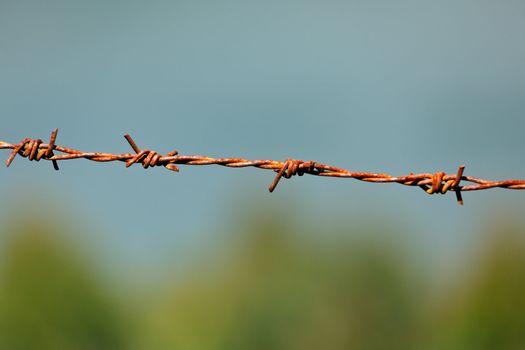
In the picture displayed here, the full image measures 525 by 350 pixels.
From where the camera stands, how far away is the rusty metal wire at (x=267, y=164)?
4.76 m

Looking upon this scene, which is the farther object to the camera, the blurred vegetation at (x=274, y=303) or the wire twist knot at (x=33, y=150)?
the blurred vegetation at (x=274, y=303)

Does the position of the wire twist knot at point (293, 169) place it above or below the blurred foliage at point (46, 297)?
below

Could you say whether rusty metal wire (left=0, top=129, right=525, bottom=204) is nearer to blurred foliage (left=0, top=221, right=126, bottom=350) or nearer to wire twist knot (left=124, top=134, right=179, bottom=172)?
wire twist knot (left=124, top=134, right=179, bottom=172)

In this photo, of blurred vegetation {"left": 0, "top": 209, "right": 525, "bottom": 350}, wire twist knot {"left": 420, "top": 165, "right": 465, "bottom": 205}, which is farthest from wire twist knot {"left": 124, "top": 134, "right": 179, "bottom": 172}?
blurred vegetation {"left": 0, "top": 209, "right": 525, "bottom": 350}

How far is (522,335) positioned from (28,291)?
2382cm

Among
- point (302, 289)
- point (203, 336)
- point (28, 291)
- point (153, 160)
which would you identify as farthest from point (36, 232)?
point (153, 160)

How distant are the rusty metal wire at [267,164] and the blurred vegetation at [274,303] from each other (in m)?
38.1

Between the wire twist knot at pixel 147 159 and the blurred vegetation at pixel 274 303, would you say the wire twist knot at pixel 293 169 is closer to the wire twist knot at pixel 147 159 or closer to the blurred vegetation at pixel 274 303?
the wire twist knot at pixel 147 159

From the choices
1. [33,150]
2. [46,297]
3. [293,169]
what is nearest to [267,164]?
[293,169]

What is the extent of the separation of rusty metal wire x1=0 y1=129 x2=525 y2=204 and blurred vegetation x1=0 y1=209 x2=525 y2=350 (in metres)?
38.1

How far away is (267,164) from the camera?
194 inches

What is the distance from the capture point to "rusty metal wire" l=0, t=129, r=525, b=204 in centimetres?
476

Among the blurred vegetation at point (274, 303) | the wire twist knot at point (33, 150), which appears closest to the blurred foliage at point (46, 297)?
the blurred vegetation at point (274, 303)

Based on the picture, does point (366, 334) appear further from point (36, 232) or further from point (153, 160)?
point (153, 160)
